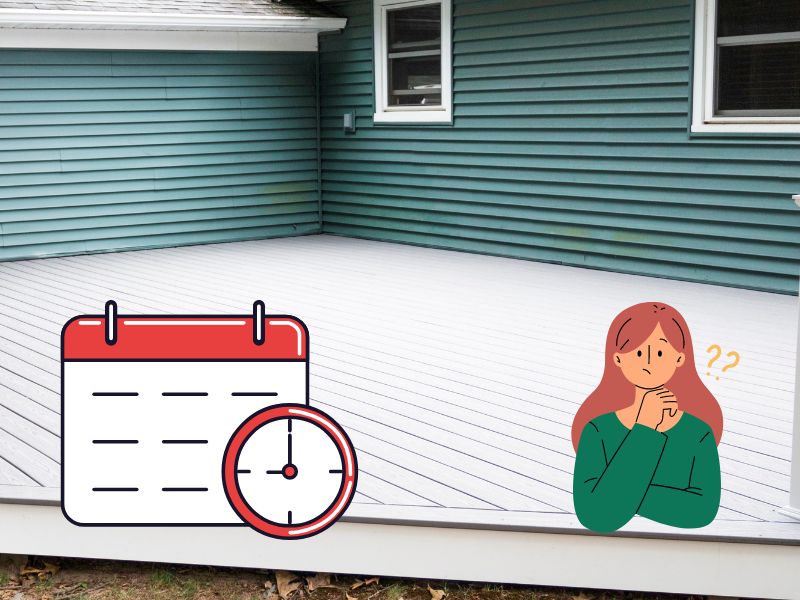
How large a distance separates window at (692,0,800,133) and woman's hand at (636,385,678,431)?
4048 millimetres

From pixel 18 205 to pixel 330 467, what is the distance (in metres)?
6.53

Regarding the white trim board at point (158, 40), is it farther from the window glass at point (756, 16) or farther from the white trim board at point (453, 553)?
the white trim board at point (453, 553)

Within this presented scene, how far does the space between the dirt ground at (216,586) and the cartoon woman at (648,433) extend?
33 centimetres

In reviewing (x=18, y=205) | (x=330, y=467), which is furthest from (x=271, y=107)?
(x=330, y=467)

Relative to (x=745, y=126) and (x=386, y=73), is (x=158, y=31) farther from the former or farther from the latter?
(x=745, y=126)

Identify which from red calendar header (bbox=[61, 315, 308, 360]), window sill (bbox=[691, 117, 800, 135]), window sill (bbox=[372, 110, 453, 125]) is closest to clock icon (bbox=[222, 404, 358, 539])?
red calendar header (bbox=[61, 315, 308, 360])

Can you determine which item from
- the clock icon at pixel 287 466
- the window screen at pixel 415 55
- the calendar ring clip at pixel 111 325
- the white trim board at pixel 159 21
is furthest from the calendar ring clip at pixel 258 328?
the window screen at pixel 415 55

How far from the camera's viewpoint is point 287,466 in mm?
2371

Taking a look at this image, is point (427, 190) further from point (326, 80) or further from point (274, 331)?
point (274, 331)

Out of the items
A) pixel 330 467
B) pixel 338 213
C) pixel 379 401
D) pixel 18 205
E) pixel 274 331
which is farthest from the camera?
pixel 338 213

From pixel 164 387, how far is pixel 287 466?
32 cm

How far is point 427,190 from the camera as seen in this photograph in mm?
8664

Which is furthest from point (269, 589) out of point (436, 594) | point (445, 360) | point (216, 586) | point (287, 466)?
point (445, 360)

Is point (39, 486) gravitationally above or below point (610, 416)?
below
